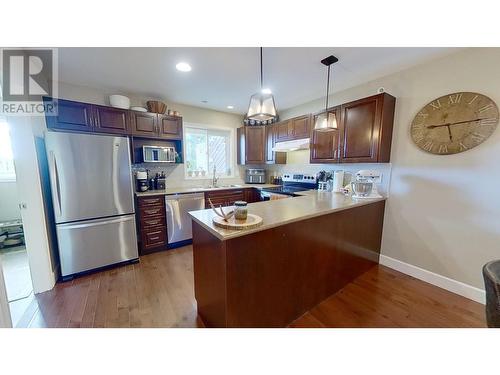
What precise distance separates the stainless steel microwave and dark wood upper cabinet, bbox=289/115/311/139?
6.92 feet

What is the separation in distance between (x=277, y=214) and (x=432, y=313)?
169cm

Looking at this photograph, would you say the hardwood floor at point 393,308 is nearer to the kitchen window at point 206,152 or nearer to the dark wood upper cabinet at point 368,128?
the dark wood upper cabinet at point 368,128

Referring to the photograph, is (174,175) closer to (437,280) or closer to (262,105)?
(262,105)

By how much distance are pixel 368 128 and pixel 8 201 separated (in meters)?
5.73

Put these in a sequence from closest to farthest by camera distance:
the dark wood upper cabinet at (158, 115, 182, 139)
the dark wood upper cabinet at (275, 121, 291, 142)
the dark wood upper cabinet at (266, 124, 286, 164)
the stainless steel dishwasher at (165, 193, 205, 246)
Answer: the stainless steel dishwasher at (165, 193, 205, 246) < the dark wood upper cabinet at (158, 115, 182, 139) < the dark wood upper cabinet at (275, 121, 291, 142) < the dark wood upper cabinet at (266, 124, 286, 164)

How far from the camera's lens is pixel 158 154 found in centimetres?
301

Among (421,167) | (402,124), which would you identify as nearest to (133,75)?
(402,124)

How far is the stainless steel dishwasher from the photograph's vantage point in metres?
2.90

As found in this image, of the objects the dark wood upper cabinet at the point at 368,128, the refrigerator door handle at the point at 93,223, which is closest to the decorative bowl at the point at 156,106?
the refrigerator door handle at the point at 93,223

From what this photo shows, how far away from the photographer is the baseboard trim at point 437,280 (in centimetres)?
183

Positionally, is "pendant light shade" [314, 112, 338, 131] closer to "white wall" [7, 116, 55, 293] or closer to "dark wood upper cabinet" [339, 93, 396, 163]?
"dark wood upper cabinet" [339, 93, 396, 163]

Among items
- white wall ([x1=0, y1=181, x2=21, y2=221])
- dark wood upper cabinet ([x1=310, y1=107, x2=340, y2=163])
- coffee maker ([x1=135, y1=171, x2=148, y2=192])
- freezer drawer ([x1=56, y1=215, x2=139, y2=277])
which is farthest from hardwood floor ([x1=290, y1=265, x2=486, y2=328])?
white wall ([x1=0, y1=181, x2=21, y2=221])
